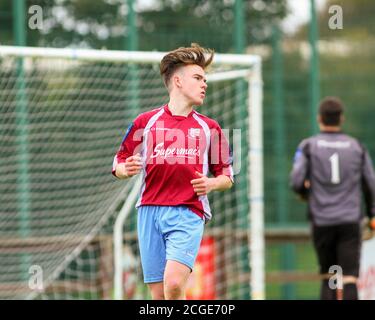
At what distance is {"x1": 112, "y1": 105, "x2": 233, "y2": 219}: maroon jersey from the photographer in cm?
645

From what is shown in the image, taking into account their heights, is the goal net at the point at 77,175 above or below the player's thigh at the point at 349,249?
above

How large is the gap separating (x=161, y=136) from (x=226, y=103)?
5094mm

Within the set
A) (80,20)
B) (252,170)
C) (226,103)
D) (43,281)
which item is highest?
(80,20)

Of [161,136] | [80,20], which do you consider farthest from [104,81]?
[161,136]

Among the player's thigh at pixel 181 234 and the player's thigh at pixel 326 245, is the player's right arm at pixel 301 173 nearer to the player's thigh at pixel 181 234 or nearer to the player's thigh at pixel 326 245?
the player's thigh at pixel 326 245

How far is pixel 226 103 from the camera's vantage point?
11.5 m

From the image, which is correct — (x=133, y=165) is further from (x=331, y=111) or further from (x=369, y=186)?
(x=369, y=186)

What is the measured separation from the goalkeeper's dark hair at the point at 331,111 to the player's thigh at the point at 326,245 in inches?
35.1

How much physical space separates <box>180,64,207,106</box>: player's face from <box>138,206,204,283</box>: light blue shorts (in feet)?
2.14

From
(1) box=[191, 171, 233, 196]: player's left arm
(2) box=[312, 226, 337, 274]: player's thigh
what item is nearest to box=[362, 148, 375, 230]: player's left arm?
(2) box=[312, 226, 337, 274]: player's thigh

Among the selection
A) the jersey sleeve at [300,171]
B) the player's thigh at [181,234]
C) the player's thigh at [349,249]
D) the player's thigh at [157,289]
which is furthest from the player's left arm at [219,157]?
the player's thigh at [349,249]

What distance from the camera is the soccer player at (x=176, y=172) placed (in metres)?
6.39

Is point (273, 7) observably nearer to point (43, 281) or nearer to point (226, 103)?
point (226, 103)

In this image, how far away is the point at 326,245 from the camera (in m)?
9.31
